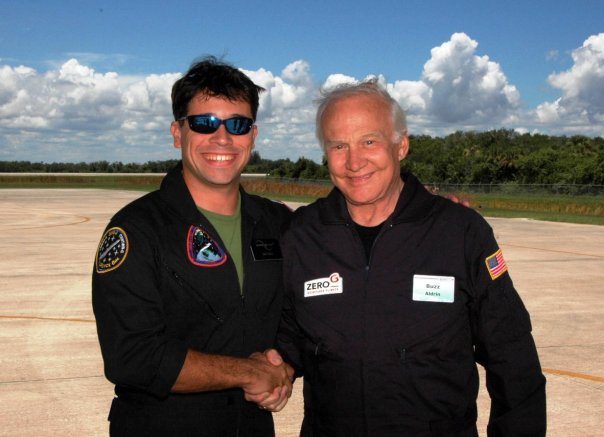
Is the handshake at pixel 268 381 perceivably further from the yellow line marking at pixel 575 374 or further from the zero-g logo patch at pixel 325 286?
the yellow line marking at pixel 575 374

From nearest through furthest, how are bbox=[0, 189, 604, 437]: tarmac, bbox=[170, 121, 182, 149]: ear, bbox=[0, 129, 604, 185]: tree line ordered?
bbox=[170, 121, 182, 149]: ear → bbox=[0, 189, 604, 437]: tarmac → bbox=[0, 129, 604, 185]: tree line

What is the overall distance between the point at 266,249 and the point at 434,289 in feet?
2.72

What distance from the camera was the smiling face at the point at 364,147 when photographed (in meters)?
3.03

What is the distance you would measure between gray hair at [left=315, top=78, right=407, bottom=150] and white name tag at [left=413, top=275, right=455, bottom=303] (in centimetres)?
69

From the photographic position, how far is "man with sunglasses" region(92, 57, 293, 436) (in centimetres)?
275

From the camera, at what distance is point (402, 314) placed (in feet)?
9.39

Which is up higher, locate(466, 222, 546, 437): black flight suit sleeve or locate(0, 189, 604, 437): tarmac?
locate(466, 222, 546, 437): black flight suit sleeve

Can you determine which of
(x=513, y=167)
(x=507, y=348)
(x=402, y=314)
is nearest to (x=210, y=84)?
(x=402, y=314)

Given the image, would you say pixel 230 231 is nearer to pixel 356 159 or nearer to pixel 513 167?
pixel 356 159

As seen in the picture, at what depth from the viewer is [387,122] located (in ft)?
10.0

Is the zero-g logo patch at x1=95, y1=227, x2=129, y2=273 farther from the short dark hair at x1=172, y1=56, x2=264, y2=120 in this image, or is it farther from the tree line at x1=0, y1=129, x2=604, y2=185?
the tree line at x1=0, y1=129, x2=604, y2=185

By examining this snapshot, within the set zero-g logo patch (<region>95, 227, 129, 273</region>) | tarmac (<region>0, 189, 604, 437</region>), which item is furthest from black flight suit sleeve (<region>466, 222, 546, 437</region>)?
tarmac (<region>0, 189, 604, 437</region>)

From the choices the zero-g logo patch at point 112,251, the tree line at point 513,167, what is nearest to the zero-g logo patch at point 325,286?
the zero-g logo patch at point 112,251

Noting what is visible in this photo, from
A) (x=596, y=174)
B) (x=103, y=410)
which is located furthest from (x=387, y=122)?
(x=596, y=174)
